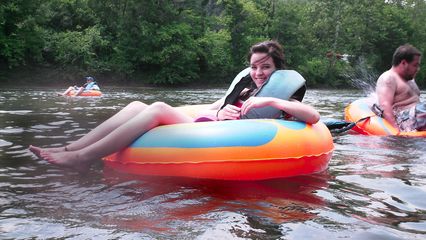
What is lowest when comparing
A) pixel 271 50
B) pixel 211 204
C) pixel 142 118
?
pixel 211 204

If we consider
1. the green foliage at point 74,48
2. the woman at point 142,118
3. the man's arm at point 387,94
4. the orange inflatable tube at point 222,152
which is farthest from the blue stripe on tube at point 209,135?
the green foliage at point 74,48

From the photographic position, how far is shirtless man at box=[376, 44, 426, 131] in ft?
18.4

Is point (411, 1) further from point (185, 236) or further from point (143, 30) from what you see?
point (185, 236)

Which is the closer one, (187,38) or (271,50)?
(271,50)

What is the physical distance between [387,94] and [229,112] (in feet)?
9.26

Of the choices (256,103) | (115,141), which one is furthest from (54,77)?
(256,103)

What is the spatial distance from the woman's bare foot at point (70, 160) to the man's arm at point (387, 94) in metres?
3.95

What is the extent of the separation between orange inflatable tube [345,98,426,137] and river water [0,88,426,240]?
1.66 metres

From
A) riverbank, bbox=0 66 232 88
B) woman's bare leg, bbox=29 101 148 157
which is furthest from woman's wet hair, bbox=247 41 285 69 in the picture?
riverbank, bbox=0 66 232 88

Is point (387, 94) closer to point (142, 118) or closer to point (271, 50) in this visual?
point (271, 50)

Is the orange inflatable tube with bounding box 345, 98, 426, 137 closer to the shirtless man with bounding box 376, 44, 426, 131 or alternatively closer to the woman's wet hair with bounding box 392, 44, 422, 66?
the shirtless man with bounding box 376, 44, 426, 131

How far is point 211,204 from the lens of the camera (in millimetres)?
2643

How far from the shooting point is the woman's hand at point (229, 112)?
374cm

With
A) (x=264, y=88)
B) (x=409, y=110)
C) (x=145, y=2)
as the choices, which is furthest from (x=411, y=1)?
(x=264, y=88)
